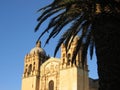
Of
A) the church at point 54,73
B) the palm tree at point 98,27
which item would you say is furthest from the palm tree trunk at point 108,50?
the church at point 54,73

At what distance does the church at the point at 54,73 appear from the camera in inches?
1540

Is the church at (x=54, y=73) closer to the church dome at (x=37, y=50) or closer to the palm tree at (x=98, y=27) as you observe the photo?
the church dome at (x=37, y=50)

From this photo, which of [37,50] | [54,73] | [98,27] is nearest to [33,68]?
[37,50]

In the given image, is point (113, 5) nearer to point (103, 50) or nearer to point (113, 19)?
point (113, 19)

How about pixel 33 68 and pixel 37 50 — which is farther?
pixel 37 50

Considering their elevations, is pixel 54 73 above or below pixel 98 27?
above

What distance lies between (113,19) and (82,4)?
1.71 metres

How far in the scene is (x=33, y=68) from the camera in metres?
46.0

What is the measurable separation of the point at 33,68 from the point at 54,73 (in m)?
4.16

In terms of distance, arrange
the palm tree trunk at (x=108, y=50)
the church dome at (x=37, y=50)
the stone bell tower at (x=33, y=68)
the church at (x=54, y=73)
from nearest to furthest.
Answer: the palm tree trunk at (x=108, y=50) < the church at (x=54, y=73) < the stone bell tower at (x=33, y=68) < the church dome at (x=37, y=50)

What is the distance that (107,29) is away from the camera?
12.9 m

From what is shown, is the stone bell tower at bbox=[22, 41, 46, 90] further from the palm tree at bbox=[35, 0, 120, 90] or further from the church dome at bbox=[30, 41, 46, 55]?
the palm tree at bbox=[35, 0, 120, 90]

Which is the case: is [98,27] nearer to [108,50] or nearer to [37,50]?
[108,50]

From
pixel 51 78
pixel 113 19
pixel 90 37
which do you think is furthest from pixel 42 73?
pixel 113 19
